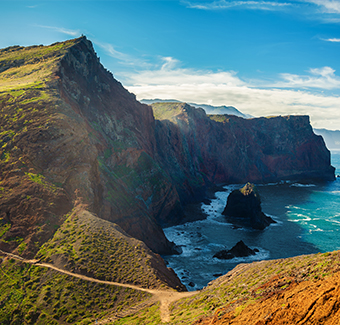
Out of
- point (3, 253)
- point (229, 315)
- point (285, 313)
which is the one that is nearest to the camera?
point (285, 313)

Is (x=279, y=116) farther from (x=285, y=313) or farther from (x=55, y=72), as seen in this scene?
(x=285, y=313)

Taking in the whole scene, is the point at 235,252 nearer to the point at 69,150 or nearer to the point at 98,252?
the point at 98,252

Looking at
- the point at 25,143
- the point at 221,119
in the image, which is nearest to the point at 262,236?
the point at 25,143

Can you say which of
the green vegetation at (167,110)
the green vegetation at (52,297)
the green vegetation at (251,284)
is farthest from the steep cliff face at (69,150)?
the green vegetation at (167,110)

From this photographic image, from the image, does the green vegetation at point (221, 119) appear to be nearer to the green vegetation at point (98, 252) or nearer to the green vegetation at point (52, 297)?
the green vegetation at point (98, 252)

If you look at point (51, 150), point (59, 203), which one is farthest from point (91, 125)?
point (59, 203)

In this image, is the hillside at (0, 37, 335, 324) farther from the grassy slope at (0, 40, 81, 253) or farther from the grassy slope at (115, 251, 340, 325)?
the grassy slope at (115, 251, 340, 325)
